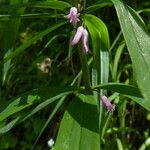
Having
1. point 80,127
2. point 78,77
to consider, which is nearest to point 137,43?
point 80,127

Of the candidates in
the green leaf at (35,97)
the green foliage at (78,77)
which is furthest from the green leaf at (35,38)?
the green leaf at (35,97)

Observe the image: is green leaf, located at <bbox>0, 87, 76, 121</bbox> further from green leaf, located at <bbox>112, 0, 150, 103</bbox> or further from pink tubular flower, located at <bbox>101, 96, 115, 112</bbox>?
green leaf, located at <bbox>112, 0, 150, 103</bbox>

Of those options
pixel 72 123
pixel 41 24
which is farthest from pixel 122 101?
pixel 41 24

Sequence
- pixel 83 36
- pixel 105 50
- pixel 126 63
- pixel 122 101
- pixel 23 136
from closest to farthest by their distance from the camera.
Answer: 1. pixel 83 36
2. pixel 105 50
3. pixel 122 101
4. pixel 126 63
5. pixel 23 136

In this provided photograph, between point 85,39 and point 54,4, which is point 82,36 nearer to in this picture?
point 85,39

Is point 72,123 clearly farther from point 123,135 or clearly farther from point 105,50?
point 123,135

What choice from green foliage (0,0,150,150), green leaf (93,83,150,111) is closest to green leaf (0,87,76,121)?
green foliage (0,0,150,150)
